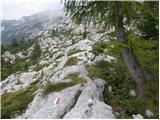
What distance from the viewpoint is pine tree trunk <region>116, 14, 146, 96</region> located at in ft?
42.7

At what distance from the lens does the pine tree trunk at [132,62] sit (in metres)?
13.0

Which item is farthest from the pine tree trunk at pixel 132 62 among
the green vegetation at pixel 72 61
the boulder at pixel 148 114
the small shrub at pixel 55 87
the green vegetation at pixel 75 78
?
the green vegetation at pixel 72 61

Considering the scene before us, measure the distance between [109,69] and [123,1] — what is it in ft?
17.3

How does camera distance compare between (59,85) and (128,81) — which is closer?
(59,85)

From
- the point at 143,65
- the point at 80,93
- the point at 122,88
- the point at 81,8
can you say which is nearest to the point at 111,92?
the point at 122,88

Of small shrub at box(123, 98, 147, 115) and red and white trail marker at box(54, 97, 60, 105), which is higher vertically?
red and white trail marker at box(54, 97, 60, 105)

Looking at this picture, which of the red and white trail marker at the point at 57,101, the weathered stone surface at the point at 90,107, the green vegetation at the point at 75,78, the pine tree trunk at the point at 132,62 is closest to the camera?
the weathered stone surface at the point at 90,107

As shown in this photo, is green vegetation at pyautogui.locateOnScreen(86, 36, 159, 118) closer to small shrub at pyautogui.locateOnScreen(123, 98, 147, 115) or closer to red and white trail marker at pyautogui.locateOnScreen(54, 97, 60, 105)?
small shrub at pyautogui.locateOnScreen(123, 98, 147, 115)

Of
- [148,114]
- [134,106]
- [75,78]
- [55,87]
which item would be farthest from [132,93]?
[55,87]

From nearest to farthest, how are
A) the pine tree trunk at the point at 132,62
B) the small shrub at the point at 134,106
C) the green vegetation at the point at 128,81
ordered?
the small shrub at the point at 134,106, the green vegetation at the point at 128,81, the pine tree trunk at the point at 132,62

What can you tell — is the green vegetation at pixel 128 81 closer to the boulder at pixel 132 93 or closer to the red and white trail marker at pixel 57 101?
the boulder at pixel 132 93

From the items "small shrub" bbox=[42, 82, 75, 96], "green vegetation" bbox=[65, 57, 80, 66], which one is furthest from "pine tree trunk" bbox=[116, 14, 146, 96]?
"green vegetation" bbox=[65, 57, 80, 66]

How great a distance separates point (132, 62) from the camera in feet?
44.1

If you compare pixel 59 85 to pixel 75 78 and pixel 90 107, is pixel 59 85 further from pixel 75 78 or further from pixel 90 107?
pixel 90 107
